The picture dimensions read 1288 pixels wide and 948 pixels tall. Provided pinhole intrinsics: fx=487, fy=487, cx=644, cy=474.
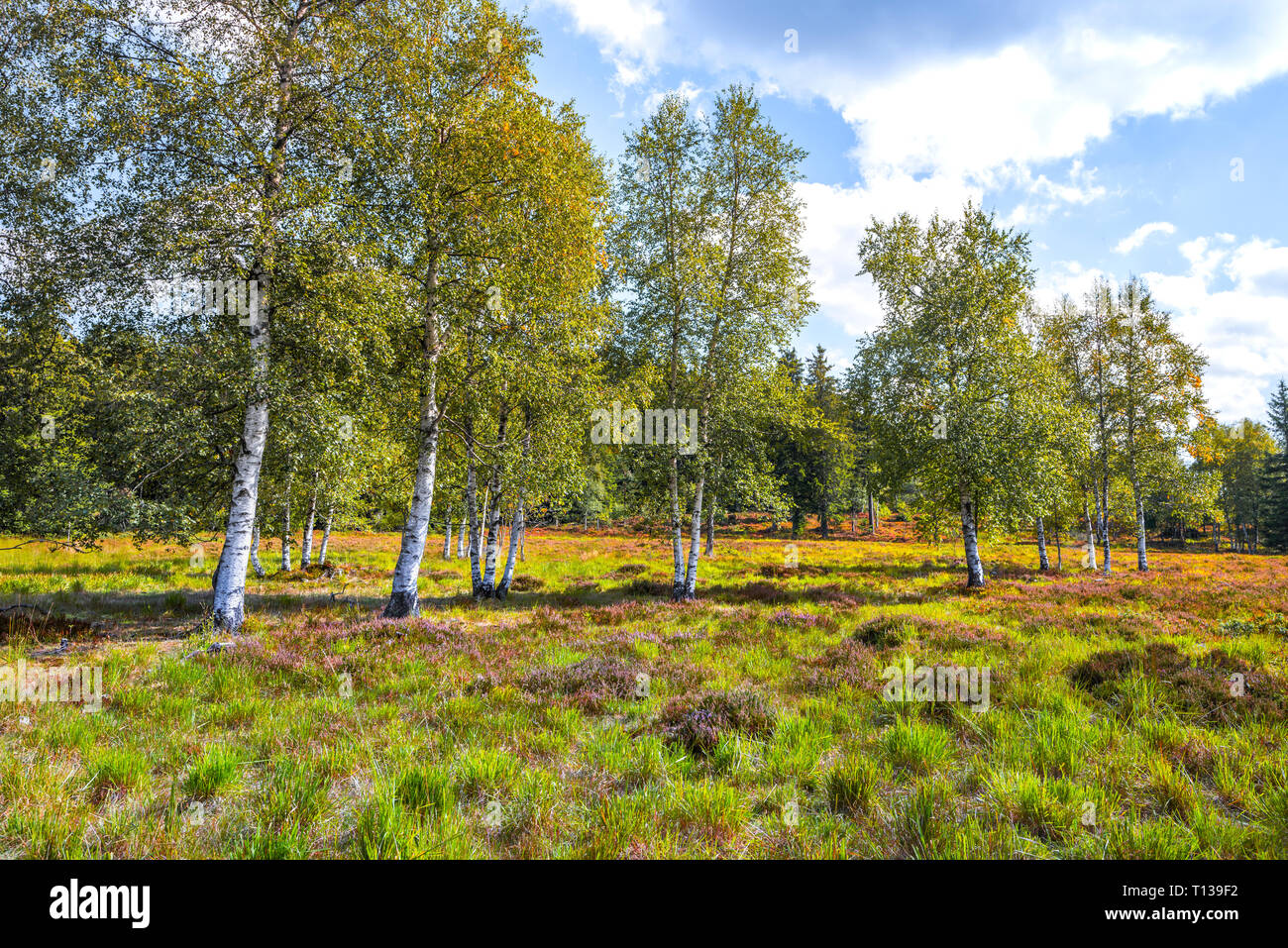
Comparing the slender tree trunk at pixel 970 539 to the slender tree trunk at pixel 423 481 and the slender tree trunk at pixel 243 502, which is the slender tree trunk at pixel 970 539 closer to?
the slender tree trunk at pixel 423 481

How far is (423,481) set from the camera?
12484 mm

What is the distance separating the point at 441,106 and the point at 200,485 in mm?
11373

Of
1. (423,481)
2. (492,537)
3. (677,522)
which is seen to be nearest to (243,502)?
(423,481)

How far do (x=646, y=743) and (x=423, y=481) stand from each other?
9752mm

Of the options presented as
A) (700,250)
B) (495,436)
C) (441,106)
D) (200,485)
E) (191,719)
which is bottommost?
(191,719)

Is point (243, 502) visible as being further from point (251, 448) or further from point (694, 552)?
point (694, 552)

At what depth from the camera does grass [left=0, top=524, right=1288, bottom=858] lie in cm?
333

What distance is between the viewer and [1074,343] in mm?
29969

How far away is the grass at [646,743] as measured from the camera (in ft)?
10.9

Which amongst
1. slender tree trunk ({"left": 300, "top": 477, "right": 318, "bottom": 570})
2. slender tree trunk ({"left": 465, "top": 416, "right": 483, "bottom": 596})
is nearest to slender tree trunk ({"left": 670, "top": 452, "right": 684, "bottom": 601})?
slender tree trunk ({"left": 465, "top": 416, "right": 483, "bottom": 596})

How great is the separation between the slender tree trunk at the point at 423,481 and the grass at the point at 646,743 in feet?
2.63

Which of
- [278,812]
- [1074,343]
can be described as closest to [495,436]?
[278,812]
